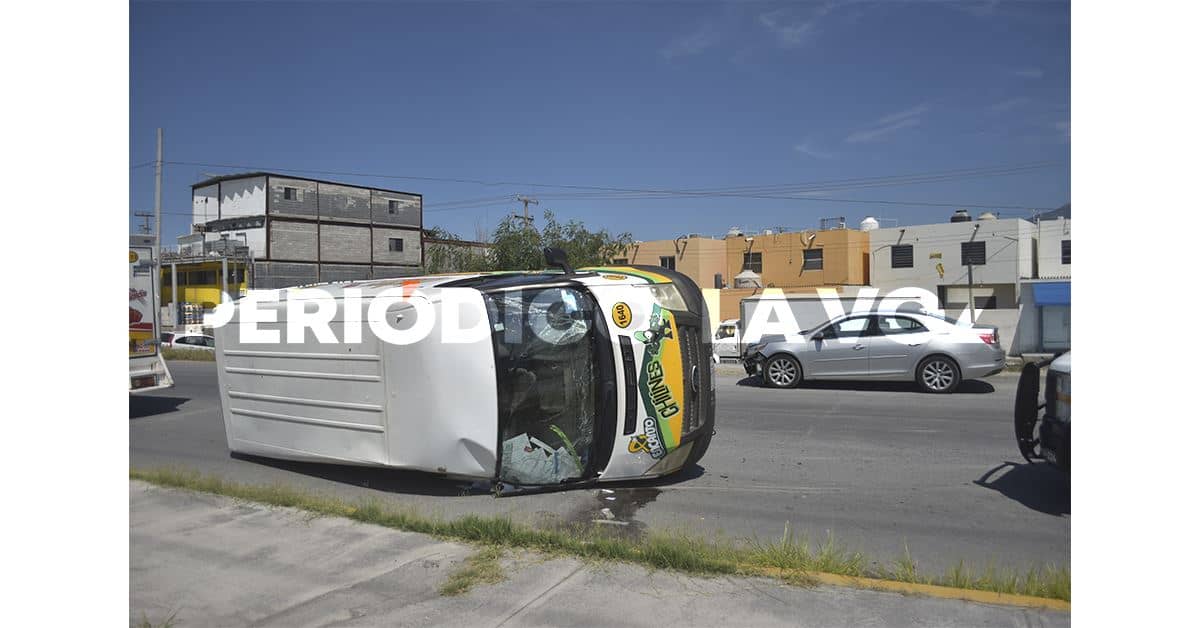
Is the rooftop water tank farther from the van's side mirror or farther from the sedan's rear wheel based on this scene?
the van's side mirror

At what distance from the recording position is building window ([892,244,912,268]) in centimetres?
4278

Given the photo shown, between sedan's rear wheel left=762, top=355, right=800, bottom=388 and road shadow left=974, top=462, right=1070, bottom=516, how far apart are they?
6.93 metres

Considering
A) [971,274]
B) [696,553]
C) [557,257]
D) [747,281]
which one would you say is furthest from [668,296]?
[971,274]

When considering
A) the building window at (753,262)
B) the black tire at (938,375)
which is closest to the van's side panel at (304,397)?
the black tire at (938,375)

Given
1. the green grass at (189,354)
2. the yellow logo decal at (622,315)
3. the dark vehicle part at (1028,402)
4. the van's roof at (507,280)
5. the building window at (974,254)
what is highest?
the building window at (974,254)

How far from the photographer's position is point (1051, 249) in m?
39.6

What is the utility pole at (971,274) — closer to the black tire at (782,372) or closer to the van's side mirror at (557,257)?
the black tire at (782,372)

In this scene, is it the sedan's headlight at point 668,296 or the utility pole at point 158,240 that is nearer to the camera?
the sedan's headlight at point 668,296

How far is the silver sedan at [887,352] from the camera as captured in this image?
1320 centimetres

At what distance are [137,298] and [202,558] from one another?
27.2 feet

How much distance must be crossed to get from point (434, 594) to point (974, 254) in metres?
41.5

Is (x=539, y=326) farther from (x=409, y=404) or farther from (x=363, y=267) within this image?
(x=363, y=267)

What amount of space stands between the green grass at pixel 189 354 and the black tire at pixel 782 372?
19736 mm

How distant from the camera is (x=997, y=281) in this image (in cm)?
3925
